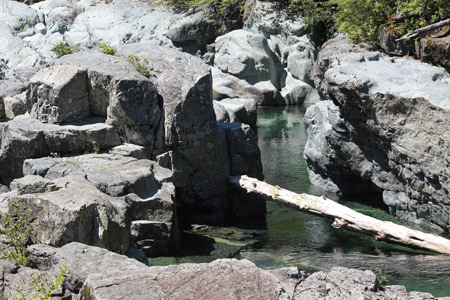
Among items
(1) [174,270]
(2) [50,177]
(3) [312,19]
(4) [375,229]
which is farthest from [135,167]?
(3) [312,19]

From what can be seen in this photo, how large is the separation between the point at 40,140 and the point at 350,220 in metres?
6.68

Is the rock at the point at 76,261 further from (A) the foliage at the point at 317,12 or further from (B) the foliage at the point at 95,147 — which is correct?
(A) the foliage at the point at 317,12

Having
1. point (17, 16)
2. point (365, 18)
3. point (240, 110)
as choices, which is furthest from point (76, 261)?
point (17, 16)

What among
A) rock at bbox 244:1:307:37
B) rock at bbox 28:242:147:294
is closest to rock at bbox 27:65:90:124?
rock at bbox 28:242:147:294

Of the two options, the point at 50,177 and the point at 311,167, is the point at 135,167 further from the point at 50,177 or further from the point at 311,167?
the point at 311,167

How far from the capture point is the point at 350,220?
11.7 meters

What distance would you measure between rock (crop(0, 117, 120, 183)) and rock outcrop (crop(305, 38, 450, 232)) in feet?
19.2

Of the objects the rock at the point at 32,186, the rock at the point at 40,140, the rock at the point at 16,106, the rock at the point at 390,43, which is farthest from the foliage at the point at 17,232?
the rock at the point at 390,43

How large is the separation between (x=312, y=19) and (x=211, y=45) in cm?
580

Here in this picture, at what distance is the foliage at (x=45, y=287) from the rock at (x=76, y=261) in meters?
0.15

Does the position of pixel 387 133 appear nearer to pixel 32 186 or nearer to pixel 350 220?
pixel 350 220

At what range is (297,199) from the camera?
41.2ft

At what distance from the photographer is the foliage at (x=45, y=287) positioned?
5812mm

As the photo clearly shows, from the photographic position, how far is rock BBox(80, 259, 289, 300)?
5090 mm
